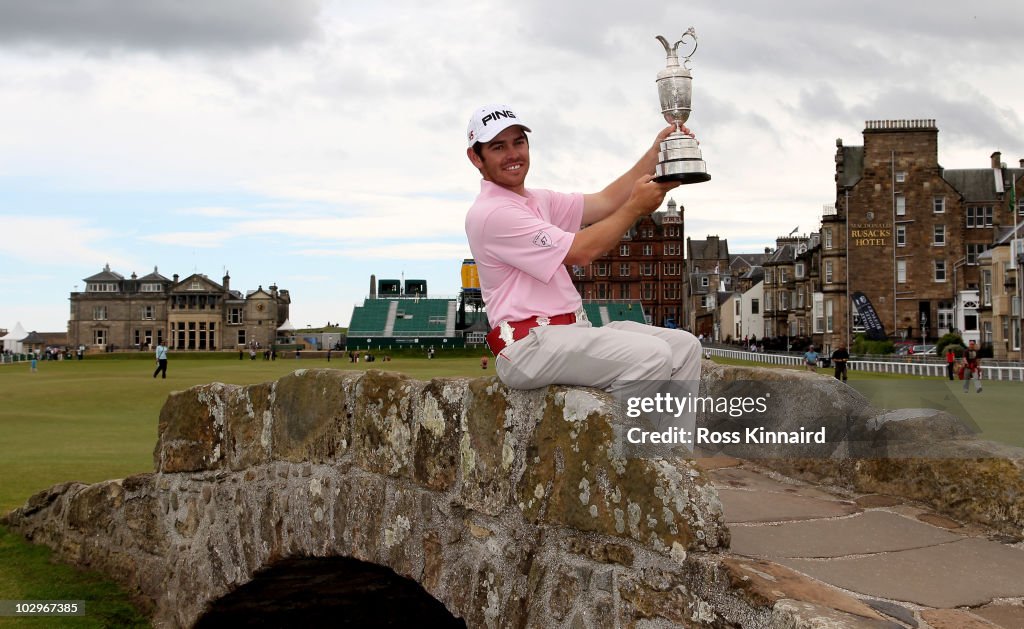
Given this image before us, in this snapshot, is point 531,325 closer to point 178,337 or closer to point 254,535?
point 254,535

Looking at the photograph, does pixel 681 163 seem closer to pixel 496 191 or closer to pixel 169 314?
pixel 496 191

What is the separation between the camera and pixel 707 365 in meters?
7.89

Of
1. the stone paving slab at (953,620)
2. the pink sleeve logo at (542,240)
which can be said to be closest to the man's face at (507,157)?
the pink sleeve logo at (542,240)

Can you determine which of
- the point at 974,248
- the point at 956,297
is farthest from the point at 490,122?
the point at 974,248

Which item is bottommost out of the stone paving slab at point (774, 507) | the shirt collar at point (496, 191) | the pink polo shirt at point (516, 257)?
the stone paving slab at point (774, 507)

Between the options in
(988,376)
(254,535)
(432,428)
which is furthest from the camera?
(988,376)

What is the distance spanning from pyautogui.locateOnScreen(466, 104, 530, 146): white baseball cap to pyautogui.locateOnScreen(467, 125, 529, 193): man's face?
6cm

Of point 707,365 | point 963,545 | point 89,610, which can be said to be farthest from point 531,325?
point 89,610

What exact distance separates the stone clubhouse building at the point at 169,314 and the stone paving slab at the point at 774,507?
12771 cm

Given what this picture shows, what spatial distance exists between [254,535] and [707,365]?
383 centimetres

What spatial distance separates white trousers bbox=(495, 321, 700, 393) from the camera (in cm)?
457

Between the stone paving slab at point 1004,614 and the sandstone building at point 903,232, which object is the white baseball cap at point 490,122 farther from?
the sandstone building at point 903,232

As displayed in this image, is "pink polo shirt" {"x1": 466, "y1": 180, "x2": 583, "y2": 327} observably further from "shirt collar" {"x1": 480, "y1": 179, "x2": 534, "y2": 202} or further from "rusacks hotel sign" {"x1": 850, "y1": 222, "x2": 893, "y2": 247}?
"rusacks hotel sign" {"x1": 850, "y1": 222, "x2": 893, "y2": 247}

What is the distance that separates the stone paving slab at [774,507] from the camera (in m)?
5.47
